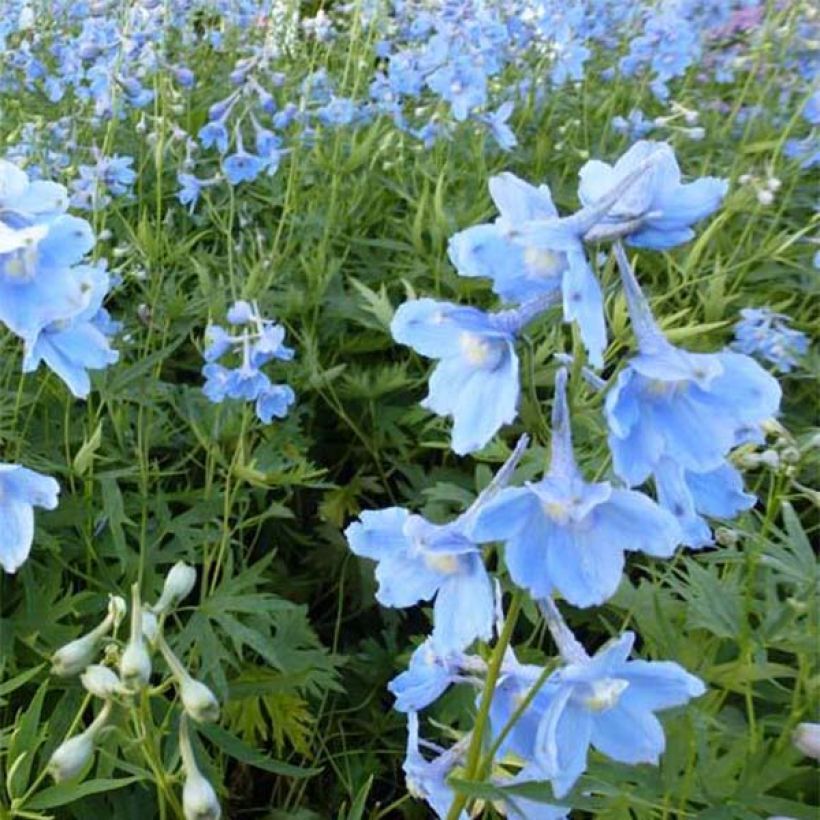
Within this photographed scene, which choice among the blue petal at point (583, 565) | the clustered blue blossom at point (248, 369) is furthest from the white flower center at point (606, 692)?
the clustered blue blossom at point (248, 369)

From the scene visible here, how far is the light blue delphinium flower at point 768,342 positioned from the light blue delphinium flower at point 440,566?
1.83 meters

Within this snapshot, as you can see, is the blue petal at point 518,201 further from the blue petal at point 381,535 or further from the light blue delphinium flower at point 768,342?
the light blue delphinium flower at point 768,342

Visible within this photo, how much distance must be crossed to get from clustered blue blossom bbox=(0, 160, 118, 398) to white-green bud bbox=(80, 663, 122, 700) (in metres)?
0.27

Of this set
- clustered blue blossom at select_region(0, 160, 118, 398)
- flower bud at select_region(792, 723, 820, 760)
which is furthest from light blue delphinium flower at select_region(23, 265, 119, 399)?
flower bud at select_region(792, 723, 820, 760)

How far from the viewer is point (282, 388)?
2.33m

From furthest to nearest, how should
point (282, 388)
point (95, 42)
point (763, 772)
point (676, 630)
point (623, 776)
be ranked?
point (95, 42)
point (282, 388)
point (676, 630)
point (763, 772)
point (623, 776)

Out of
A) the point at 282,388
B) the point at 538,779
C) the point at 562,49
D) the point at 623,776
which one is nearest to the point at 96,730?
the point at 538,779

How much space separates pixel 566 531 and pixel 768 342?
1.99 metres

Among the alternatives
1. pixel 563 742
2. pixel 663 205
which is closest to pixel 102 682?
pixel 563 742

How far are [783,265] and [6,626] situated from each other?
2700 mm

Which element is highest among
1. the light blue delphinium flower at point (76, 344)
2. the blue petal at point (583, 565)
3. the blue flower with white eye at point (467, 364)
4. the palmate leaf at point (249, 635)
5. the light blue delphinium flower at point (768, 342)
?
the blue flower with white eye at point (467, 364)

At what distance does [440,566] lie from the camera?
3.34ft

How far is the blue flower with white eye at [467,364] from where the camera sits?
0.93m

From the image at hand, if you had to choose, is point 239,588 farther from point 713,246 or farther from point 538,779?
point 713,246
